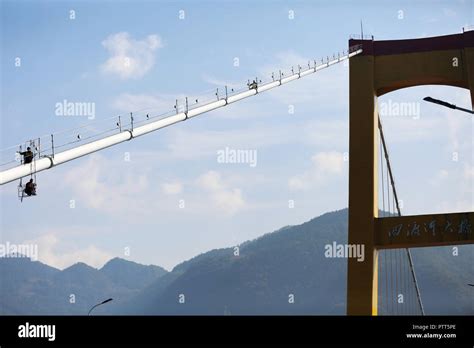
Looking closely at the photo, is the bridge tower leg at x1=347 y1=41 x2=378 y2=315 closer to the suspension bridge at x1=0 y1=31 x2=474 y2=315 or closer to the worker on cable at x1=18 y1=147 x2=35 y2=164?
the suspension bridge at x1=0 y1=31 x2=474 y2=315

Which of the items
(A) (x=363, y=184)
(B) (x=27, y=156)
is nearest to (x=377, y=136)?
(A) (x=363, y=184)

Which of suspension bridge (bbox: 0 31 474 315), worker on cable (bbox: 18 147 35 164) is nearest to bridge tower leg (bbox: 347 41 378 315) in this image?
suspension bridge (bbox: 0 31 474 315)

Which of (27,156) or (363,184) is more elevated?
(363,184)

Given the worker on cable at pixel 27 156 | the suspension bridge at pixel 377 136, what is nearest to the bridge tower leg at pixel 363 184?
the suspension bridge at pixel 377 136

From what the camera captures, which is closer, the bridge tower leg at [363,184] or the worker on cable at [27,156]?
the worker on cable at [27,156]

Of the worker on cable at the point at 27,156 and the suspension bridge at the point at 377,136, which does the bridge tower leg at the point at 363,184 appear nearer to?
the suspension bridge at the point at 377,136

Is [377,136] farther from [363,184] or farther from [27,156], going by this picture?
[27,156]

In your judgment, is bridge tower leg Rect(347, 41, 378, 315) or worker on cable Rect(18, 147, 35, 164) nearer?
worker on cable Rect(18, 147, 35, 164)

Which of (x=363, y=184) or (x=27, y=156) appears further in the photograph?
(x=363, y=184)
